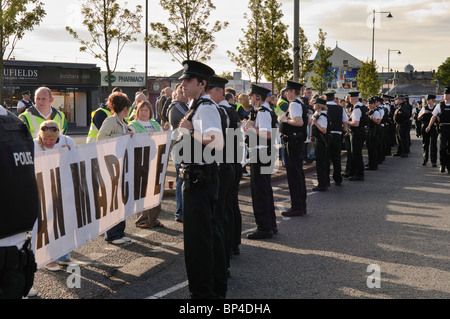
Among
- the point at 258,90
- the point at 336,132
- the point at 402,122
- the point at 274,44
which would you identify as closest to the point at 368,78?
the point at 274,44

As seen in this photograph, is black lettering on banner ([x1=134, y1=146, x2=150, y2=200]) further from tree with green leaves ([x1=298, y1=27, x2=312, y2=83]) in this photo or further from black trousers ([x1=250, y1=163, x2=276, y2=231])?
tree with green leaves ([x1=298, y1=27, x2=312, y2=83])

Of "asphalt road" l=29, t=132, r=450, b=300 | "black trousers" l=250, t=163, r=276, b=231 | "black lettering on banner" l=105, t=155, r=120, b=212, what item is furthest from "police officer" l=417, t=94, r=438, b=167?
"black lettering on banner" l=105, t=155, r=120, b=212

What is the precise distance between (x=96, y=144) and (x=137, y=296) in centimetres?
204

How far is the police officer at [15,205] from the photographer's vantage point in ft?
10.1

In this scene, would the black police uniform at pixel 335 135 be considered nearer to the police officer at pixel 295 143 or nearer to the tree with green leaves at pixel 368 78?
the police officer at pixel 295 143

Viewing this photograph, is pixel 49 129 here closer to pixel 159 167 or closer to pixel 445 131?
pixel 159 167

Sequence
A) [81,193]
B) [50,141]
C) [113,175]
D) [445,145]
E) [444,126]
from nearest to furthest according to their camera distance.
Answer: [81,193], [50,141], [113,175], [444,126], [445,145]

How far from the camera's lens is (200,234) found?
16.6 ft

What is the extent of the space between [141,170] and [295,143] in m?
2.75

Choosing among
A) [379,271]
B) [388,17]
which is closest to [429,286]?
[379,271]

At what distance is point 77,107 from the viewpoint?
152ft

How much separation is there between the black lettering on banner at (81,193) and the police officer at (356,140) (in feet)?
30.9

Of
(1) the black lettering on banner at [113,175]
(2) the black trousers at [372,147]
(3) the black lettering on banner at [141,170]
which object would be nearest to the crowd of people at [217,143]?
(3) the black lettering on banner at [141,170]

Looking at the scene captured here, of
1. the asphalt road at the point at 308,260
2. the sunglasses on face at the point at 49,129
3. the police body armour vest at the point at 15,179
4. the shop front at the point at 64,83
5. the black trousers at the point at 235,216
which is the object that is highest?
the shop front at the point at 64,83
